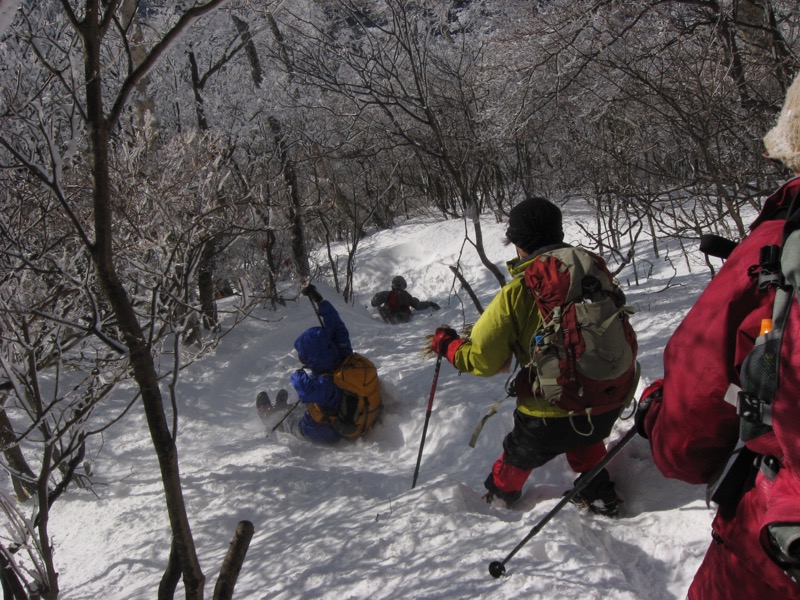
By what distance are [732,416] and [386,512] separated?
213 cm

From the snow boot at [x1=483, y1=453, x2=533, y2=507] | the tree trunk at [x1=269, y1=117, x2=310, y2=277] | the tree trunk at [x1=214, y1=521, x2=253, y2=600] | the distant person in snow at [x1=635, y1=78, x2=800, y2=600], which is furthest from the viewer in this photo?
the tree trunk at [x1=269, y1=117, x2=310, y2=277]

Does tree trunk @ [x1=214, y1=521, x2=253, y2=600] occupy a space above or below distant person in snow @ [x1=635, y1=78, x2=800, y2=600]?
below

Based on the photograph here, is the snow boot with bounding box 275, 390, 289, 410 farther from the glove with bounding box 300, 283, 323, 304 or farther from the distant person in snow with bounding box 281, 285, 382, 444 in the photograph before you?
the glove with bounding box 300, 283, 323, 304

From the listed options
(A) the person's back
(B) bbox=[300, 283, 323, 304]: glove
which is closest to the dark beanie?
(B) bbox=[300, 283, 323, 304]: glove

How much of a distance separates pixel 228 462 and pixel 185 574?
300 centimetres

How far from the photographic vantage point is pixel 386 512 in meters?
2.98

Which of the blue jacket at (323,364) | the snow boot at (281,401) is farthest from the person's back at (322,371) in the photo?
the snow boot at (281,401)

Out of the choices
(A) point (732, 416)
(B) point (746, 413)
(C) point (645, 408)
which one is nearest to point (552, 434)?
(C) point (645, 408)

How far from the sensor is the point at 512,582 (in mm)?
2195

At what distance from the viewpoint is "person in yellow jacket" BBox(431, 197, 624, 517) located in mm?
2621

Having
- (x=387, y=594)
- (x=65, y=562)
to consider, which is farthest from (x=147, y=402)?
(x=65, y=562)

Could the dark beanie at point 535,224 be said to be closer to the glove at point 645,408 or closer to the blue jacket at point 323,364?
the glove at point 645,408

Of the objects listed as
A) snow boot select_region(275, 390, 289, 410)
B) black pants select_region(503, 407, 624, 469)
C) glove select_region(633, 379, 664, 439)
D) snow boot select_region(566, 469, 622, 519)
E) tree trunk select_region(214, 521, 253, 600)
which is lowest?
snow boot select_region(566, 469, 622, 519)

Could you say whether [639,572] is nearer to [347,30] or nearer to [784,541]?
[784,541]
